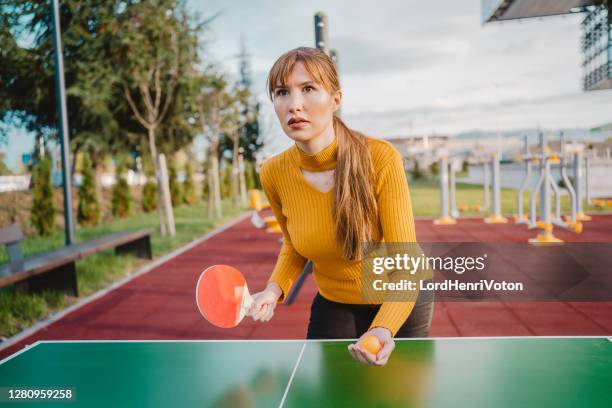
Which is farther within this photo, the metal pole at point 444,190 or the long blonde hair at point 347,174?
the metal pole at point 444,190

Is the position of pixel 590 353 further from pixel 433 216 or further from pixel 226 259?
pixel 433 216

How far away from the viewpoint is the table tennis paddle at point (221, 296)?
152 cm

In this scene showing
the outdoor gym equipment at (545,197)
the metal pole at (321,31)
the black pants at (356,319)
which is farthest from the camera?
the outdoor gym equipment at (545,197)

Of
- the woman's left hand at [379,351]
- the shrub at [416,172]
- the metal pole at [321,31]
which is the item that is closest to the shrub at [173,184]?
the metal pole at [321,31]

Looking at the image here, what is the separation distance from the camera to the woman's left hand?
1300 mm

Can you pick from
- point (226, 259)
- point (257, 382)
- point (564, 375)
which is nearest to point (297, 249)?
point (257, 382)

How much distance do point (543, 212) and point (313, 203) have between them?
7527mm

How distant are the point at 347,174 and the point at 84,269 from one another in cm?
570

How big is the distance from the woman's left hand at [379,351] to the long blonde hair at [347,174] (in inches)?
14.5

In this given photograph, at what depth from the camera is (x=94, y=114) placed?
13.9 metres

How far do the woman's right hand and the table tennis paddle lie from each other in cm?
13

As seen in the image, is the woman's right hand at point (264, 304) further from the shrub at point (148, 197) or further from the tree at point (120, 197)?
the shrub at point (148, 197)

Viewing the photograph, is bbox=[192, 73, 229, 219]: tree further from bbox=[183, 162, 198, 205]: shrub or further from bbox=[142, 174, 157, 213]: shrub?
bbox=[183, 162, 198, 205]: shrub

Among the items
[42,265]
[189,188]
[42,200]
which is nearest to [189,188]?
[189,188]
